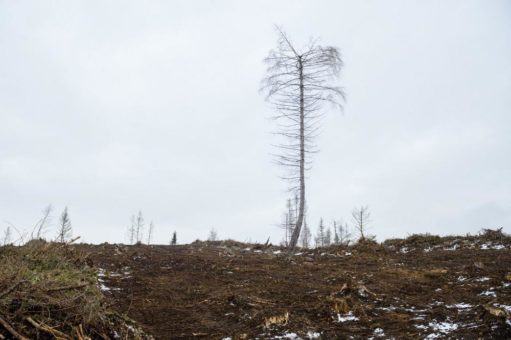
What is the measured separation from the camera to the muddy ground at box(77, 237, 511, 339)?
18.0 feet

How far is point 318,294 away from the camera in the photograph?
7.13m

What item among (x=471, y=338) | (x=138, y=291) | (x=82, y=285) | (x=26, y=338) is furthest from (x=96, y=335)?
(x=471, y=338)

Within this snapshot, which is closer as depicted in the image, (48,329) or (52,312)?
(48,329)

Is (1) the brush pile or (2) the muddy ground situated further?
(2) the muddy ground

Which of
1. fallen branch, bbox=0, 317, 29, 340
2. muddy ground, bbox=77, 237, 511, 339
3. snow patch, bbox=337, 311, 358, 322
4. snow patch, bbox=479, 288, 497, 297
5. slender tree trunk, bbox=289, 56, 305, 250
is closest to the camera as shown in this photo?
fallen branch, bbox=0, 317, 29, 340

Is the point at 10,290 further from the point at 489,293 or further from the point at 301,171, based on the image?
the point at 301,171

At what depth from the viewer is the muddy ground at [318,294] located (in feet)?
18.0

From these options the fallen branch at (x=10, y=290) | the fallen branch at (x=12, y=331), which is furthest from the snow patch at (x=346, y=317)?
the fallen branch at (x=10, y=290)

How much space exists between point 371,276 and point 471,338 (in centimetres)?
347

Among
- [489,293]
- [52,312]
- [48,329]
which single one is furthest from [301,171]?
[48,329]

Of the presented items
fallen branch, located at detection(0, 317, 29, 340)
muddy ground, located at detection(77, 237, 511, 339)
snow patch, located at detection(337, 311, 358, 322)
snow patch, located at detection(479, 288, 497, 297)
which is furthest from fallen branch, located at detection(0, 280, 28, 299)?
snow patch, located at detection(479, 288, 497, 297)

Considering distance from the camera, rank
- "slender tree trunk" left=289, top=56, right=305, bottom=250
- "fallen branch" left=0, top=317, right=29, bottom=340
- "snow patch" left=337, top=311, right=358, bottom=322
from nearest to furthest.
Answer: "fallen branch" left=0, top=317, right=29, bottom=340 → "snow patch" left=337, top=311, right=358, bottom=322 → "slender tree trunk" left=289, top=56, right=305, bottom=250

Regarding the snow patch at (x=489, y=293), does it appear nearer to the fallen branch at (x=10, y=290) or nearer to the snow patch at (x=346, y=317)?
the snow patch at (x=346, y=317)

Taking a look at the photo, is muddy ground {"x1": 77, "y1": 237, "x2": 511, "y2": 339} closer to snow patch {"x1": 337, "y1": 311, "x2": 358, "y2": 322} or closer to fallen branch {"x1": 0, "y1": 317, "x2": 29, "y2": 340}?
snow patch {"x1": 337, "y1": 311, "x2": 358, "y2": 322}
